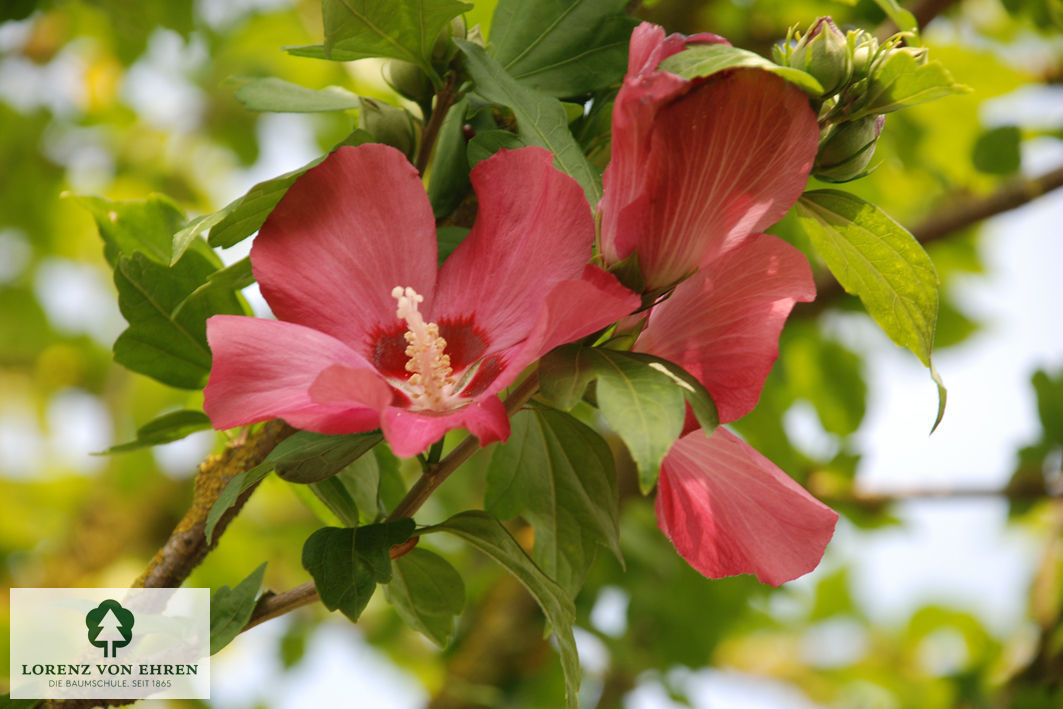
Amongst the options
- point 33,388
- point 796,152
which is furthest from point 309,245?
point 33,388

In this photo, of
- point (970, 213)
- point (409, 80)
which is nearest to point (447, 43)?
point (409, 80)

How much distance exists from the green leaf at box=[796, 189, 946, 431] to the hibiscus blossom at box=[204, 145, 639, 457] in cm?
14

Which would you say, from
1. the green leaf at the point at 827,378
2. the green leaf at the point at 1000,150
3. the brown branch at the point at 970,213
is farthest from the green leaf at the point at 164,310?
the green leaf at the point at 827,378

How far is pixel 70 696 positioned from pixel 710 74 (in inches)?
18.8

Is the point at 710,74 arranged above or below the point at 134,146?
above

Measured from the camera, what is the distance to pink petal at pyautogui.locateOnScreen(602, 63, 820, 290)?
42 centimetres

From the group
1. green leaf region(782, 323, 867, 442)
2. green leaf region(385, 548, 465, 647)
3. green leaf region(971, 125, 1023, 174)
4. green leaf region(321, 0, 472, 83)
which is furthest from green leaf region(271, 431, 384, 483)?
green leaf region(782, 323, 867, 442)

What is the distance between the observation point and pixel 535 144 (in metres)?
0.50

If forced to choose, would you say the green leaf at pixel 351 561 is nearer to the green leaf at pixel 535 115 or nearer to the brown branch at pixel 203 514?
the brown branch at pixel 203 514

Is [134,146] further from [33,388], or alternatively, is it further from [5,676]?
[5,676]

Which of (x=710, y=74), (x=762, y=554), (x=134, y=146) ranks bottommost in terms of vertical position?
(x=134, y=146)

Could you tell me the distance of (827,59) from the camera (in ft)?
1.43

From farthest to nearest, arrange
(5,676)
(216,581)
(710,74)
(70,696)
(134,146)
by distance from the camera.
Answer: (134,146) < (216,581) < (5,676) < (70,696) < (710,74)

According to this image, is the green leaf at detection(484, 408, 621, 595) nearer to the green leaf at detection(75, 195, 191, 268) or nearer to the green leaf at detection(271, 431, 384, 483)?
the green leaf at detection(271, 431, 384, 483)
